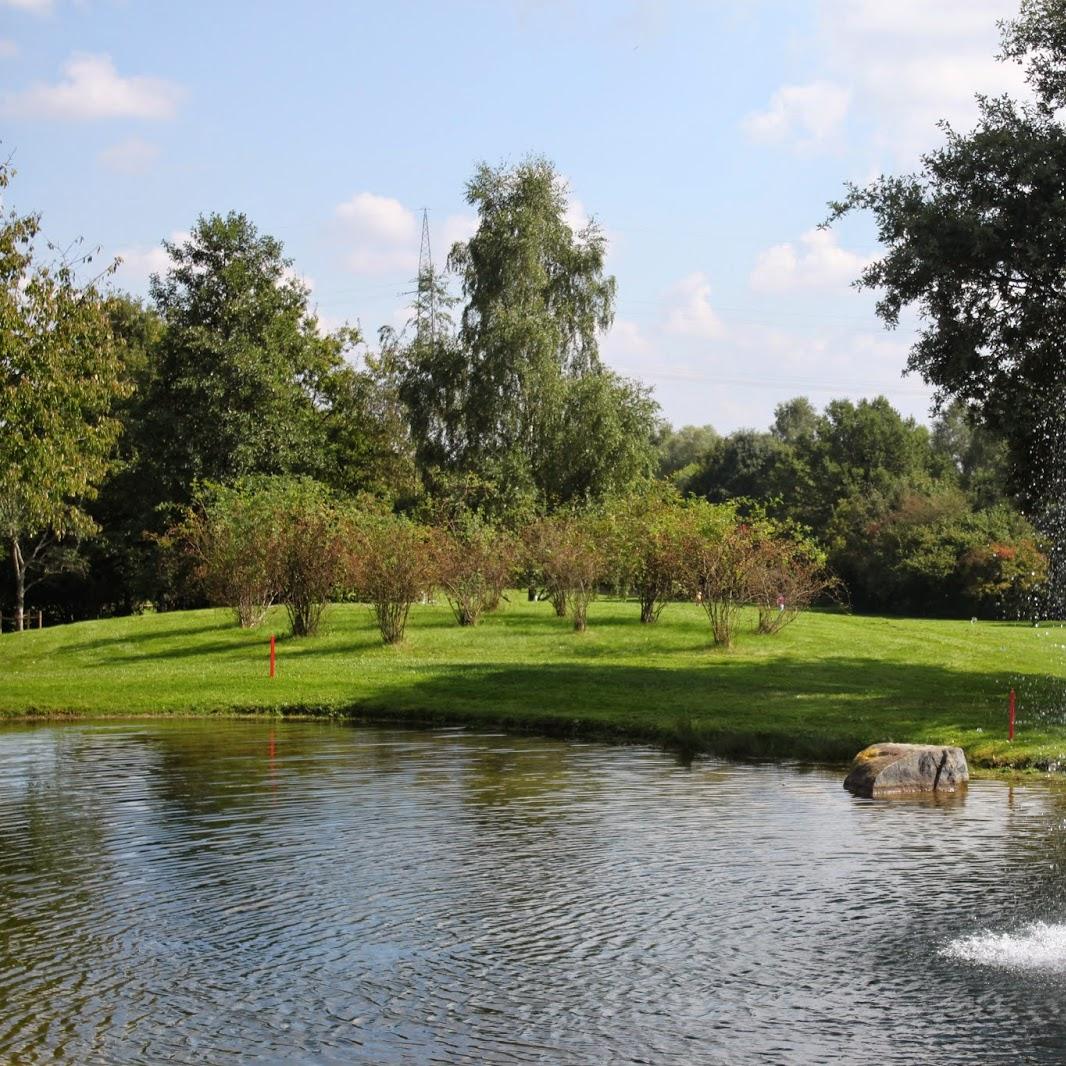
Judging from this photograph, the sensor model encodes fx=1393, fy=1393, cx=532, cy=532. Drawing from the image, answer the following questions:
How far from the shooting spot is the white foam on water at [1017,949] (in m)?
11.0

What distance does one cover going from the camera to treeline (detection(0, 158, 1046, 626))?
102 ft

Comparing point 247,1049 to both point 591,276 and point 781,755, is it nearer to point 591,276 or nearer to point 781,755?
point 781,755

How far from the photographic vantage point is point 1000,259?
1051 inches

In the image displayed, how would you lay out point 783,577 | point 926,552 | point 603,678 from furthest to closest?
point 926,552 → point 783,577 → point 603,678

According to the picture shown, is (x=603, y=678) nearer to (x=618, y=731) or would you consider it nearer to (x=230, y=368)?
(x=618, y=731)

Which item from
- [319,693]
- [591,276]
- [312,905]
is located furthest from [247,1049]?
[591,276]

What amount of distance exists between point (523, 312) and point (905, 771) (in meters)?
42.4

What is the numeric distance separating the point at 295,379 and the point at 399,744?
4267 centimetres

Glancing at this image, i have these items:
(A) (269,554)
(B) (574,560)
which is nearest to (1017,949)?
(B) (574,560)

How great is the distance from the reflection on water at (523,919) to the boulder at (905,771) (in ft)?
1.32

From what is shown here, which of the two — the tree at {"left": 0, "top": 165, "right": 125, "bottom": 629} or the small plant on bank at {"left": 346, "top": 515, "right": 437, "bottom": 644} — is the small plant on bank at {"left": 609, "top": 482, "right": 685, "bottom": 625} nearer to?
the small plant on bank at {"left": 346, "top": 515, "right": 437, "bottom": 644}

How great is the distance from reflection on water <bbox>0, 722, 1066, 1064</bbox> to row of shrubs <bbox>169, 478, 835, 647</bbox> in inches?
698

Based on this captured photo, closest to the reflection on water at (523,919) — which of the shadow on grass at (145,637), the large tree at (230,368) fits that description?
the shadow on grass at (145,637)

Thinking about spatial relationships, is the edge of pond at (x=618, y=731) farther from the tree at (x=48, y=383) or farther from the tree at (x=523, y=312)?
the tree at (x=523, y=312)
